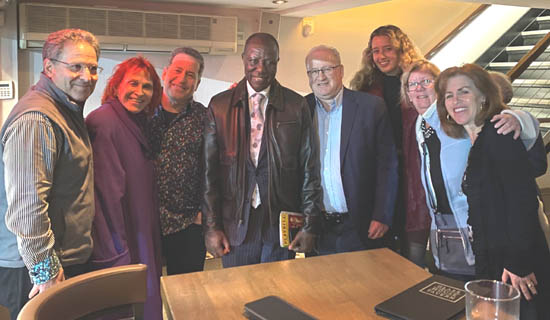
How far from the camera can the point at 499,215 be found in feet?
5.96

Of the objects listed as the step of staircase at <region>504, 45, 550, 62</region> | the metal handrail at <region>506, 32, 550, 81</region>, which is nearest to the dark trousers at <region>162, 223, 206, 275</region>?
the metal handrail at <region>506, 32, 550, 81</region>

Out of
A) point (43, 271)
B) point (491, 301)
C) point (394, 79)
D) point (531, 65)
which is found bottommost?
point (43, 271)

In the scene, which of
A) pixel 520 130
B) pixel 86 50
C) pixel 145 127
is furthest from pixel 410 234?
pixel 86 50

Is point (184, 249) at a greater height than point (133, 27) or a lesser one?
lesser

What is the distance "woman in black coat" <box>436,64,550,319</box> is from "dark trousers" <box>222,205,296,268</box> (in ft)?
2.74

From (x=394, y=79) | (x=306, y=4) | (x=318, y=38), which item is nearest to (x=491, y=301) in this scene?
(x=394, y=79)

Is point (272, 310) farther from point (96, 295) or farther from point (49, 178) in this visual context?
point (49, 178)

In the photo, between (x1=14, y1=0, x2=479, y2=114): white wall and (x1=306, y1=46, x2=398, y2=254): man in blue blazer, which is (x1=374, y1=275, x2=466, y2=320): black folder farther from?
(x1=14, y1=0, x2=479, y2=114): white wall

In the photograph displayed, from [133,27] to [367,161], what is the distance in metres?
A: 2.66

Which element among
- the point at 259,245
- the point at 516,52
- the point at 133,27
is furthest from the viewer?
the point at 516,52

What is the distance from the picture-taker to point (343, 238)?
7.88 feet

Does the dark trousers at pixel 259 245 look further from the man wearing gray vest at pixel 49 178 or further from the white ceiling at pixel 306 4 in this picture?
the white ceiling at pixel 306 4

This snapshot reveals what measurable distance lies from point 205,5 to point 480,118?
312 cm

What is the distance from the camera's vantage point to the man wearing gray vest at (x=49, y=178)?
1633mm
